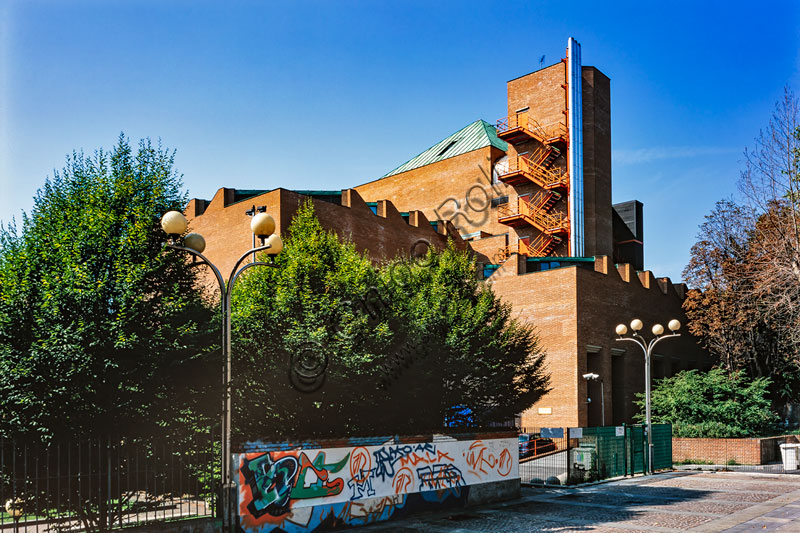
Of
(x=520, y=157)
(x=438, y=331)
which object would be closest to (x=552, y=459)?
(x=438, y=331)

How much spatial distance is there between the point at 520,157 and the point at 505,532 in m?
36.0

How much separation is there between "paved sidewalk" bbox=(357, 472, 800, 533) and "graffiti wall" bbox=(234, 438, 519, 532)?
484 millimetres

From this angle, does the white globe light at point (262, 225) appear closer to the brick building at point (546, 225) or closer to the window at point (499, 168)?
the brick building at point (546, 225)

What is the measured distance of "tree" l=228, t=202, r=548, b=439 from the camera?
56.3ft

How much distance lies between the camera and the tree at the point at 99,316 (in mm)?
12414

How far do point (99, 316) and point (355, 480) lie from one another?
242 inches

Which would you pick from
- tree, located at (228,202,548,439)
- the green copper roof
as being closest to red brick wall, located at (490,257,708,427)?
tree, located at (228,202,548,439)

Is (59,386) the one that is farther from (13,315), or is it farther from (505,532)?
(505,532)

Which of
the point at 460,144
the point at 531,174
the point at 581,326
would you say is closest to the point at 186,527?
the point at 581,326

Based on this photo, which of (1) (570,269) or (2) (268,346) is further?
(1) (570,269)

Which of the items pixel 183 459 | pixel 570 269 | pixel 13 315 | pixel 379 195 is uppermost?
pixel 379 195

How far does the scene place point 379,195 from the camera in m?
58.1

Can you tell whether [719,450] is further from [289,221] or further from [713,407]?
[289,221]

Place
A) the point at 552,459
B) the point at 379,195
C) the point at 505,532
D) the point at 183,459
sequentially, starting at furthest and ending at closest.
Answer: the point at 379,195 < the point at 552,459 < the point at 505,532 < the point at 183,459
